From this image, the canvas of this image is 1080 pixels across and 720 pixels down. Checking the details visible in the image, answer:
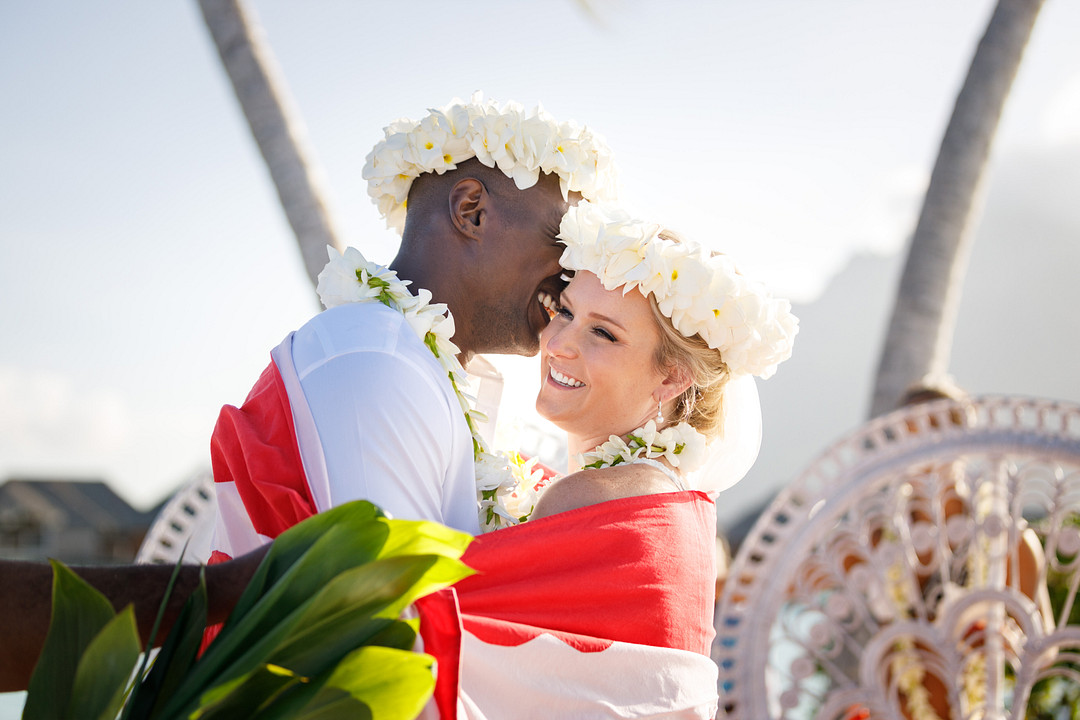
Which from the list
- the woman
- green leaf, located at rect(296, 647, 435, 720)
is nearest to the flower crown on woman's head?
the woman

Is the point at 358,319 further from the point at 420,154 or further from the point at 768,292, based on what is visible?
the point at 768,292

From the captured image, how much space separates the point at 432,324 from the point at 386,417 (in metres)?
0.45

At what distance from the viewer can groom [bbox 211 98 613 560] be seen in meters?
1.92

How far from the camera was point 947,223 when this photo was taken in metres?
6.40

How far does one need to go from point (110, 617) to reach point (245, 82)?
609 centimetres

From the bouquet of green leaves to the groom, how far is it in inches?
16.9

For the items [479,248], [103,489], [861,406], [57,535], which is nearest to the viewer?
[479,248]

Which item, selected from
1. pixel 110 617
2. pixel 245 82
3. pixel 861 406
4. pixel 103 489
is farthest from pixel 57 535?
pixel 861 406

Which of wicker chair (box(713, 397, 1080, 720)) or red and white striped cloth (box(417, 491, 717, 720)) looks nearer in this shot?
red and white striped cloth (box(417, 491, 717, 720))

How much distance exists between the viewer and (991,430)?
13.8ft

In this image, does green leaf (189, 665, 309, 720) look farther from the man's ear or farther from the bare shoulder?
the man's ear

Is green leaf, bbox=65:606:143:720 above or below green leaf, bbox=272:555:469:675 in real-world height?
above

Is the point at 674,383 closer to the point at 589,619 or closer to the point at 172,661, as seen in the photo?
the point at 589,619

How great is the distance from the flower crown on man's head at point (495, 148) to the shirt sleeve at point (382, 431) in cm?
91
